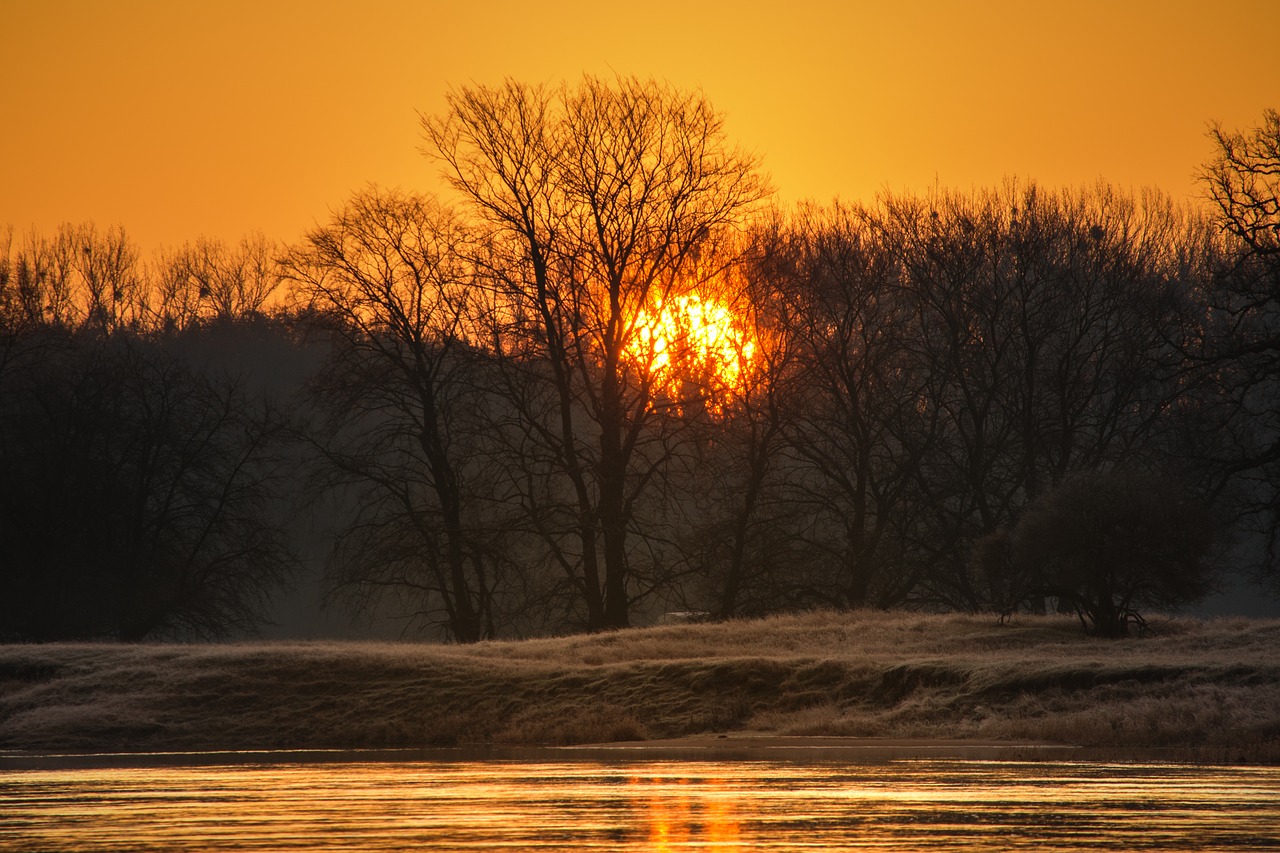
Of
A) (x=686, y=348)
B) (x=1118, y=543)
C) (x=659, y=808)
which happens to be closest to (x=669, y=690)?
(x=1118, y=543)

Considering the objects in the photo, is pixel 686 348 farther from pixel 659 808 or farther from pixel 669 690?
pixel 659 808

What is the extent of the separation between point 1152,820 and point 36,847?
310 inches

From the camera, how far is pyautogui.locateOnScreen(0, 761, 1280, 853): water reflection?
9969 mm

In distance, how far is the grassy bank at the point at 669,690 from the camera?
73.9 feet

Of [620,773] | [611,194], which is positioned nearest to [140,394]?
[611,194]

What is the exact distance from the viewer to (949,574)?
52.0m

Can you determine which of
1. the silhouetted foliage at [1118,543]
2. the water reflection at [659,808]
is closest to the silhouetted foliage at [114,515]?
the silhouetted foliage at [1118,543]

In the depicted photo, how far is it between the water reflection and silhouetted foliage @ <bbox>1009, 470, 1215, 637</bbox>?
14.9m

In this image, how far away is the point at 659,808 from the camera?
12250 millimetres

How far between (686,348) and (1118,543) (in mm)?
19432

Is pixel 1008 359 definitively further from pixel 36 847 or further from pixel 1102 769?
pixel 36 847

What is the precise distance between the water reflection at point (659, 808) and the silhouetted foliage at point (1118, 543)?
14.9 meters

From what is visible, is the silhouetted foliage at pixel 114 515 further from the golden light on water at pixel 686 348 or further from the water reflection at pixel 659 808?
the water reflection at pixel 659 808

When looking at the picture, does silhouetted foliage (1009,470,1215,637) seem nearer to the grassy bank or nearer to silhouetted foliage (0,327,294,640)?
the grassy bank
